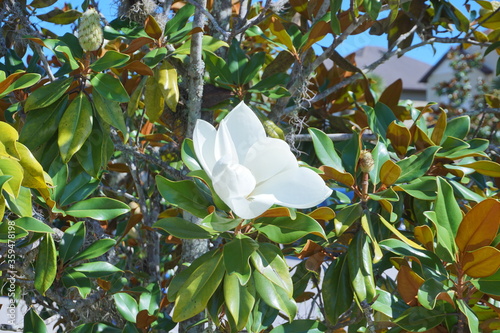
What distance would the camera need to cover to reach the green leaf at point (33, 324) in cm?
149

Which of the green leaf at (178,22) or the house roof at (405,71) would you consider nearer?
the green leaf at (178,22)

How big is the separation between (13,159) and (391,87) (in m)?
1.52

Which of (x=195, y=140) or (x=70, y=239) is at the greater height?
(x=195, y=140)

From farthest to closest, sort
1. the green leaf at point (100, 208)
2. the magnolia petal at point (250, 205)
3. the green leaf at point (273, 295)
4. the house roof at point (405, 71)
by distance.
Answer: the house roof at point (405, 71)
the green leaf at point (100, 208)
the green leaf at point (273, 295)
the magnolia petal at point (250, 205)

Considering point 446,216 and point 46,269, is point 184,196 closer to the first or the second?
point 46,269

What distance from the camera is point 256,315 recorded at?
4.56 ft

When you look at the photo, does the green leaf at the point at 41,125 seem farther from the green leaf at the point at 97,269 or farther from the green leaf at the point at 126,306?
the green leaf at the point at 126,306

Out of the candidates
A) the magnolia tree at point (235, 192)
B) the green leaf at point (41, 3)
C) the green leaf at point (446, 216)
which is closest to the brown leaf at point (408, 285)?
the magnolia tree at point (235, 192)

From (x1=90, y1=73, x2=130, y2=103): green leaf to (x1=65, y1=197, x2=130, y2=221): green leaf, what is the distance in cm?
26

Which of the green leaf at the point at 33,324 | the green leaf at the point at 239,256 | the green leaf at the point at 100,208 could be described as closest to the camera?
the green leaf at the point at 239,256

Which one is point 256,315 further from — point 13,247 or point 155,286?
point 13,247

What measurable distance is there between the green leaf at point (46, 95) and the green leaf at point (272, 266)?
2.03ft

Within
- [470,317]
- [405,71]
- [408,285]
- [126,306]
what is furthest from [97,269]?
[405,71]

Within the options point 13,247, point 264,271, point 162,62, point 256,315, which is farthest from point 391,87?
point 13,247
